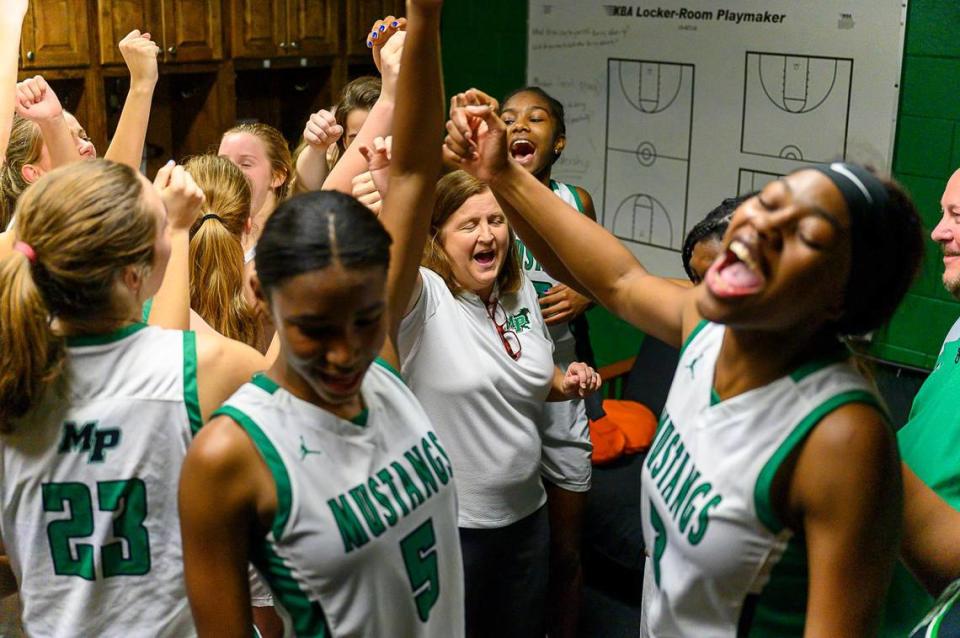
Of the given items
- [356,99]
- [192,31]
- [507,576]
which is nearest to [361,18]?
[192,31]

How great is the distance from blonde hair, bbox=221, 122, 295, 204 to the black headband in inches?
88.0

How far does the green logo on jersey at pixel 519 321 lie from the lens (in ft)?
8.11

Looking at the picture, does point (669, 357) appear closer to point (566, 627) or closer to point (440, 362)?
point (566, 627)

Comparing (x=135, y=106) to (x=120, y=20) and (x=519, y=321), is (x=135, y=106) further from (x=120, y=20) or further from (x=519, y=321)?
(x=120, y=20)

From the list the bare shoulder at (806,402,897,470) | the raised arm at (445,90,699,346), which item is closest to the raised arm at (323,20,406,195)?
the raised arm at (445,90,699,346)

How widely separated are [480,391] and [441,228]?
1.44 ft

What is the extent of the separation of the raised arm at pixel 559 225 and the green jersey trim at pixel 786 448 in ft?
1.35

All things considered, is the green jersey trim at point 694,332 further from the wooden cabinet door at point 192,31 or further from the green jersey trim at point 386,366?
the wooden cabinet door at point 192,31

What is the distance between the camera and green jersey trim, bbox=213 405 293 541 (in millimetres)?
1220

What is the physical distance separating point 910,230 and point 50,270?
1.07 m

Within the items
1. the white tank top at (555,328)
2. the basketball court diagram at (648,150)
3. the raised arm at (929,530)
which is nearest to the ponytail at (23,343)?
the raised arm at (929,530)

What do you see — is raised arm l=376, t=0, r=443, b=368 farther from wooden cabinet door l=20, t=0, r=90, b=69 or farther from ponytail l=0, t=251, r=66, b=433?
wooden cabinet door l=20, t=0, r=90, b=69

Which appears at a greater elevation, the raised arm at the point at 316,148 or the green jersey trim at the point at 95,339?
the raised arm at the point at 316,148

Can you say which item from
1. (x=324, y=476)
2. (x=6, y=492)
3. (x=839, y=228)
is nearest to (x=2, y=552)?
(x=6, y=492)
